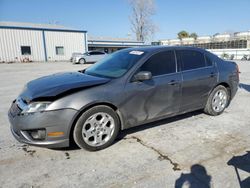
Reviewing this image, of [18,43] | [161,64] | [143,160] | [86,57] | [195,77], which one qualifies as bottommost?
[143,160]

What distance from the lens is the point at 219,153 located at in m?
3.03

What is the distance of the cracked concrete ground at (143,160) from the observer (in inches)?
96.5

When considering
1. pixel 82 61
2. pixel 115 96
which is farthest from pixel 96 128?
pixel 82 61

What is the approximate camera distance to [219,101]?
4.67 m

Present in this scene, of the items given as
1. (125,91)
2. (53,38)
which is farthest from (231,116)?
(53,38)

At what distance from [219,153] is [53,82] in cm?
279

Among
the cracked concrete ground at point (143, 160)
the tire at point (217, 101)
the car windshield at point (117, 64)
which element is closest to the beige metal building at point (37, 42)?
the cracked concrete ground at point (143, 160)

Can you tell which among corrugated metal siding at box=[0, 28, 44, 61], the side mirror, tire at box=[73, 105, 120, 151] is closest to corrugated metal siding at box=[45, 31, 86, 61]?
corrugated metal siding at box=[0, 28, 44, 61]

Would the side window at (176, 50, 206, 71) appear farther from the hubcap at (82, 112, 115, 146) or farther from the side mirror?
the hubcap at (82, 112, 115, 146)

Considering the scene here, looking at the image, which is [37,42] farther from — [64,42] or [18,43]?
[64,42]

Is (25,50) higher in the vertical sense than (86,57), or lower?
higher

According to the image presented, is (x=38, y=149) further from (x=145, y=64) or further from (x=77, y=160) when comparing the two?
(x=145, y=64)

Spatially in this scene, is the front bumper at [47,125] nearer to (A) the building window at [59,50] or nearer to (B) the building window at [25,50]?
(B) the building window at [25,50]

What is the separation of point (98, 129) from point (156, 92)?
1186mm
